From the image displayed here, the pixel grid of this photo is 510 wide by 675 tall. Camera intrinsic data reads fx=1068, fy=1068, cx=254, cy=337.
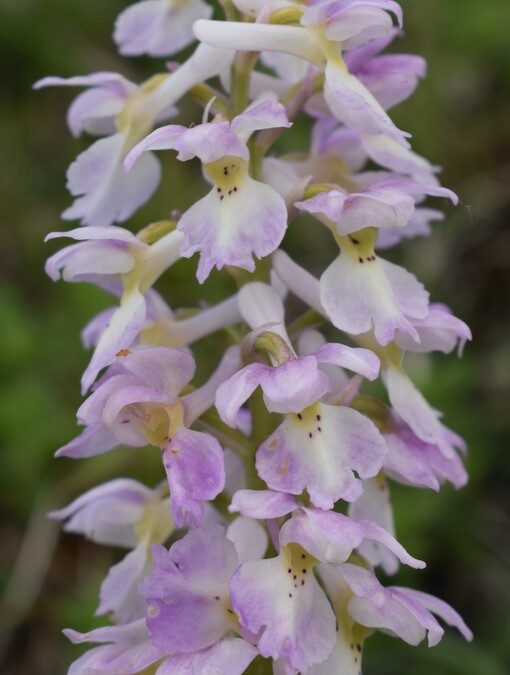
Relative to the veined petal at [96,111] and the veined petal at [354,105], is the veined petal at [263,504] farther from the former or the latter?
the veined petal at [96,111]

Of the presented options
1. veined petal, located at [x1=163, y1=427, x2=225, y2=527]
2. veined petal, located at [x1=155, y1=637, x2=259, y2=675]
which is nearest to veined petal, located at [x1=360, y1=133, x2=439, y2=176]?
veined petal, located at [x1=163, y1=427, x2=225, y2=527]

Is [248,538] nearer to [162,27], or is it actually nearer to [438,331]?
[438,331]

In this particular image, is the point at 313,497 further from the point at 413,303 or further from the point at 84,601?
the point at 84,601

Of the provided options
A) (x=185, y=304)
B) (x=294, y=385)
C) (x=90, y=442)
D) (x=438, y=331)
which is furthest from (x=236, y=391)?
Result: (x=185, y=304)

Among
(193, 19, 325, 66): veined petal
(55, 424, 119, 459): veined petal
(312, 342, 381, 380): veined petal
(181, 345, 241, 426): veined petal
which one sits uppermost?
(193, 19, 325, 66): veined petal

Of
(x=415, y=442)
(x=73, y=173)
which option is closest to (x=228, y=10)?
(x=73, y=173)

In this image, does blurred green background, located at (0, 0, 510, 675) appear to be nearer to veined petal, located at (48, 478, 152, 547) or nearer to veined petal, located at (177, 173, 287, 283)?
veined petal, located at (48, 478, 152, 547)
